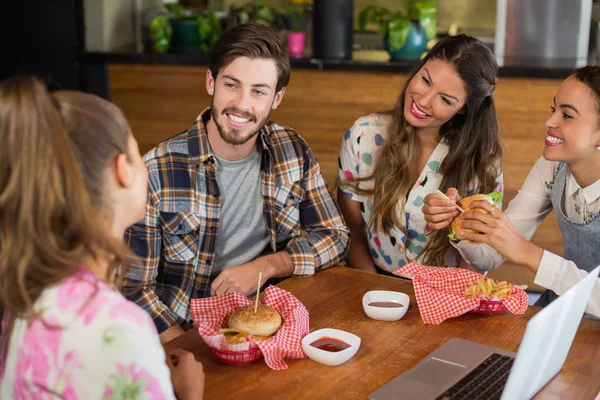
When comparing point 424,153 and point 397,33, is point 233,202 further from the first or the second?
point 397,33

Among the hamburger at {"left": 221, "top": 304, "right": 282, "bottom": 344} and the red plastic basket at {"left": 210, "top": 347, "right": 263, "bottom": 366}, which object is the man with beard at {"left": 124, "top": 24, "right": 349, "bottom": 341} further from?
the red plastic basket at {"left": 210, "top": 347, "right": 263, "bottom": 366}

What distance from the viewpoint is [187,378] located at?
1.38 m

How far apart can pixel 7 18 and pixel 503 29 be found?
2.85 m

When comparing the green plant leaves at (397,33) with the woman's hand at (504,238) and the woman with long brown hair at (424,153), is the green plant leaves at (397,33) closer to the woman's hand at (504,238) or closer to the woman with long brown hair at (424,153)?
the woman with long brown hair at (424,153)

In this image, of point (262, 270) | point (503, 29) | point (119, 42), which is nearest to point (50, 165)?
point (262, 270)

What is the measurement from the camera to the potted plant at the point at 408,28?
13.2 feet

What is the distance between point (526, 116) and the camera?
362cm

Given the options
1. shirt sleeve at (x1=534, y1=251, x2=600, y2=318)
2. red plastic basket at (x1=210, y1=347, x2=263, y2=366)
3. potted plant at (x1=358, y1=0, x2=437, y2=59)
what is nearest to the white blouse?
shirt sleeve at (x1=534, y1=251, x2=600, y2=318)

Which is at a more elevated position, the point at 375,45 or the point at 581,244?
the point at 375,45

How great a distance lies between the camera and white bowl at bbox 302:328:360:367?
154 centimetres

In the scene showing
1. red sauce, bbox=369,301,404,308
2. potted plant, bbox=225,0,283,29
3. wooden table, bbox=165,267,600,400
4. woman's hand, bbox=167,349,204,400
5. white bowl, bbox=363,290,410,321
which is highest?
potted plant, bbox=225,0,283,29

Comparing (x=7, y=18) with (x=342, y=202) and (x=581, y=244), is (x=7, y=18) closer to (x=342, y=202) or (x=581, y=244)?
(x=342, y=202)

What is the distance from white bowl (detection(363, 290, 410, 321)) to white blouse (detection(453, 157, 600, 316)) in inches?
15.1

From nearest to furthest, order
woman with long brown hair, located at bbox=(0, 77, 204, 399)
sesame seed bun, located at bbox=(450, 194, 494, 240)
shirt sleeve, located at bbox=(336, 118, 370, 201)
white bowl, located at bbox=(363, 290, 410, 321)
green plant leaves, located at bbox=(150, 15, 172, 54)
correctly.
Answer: woman with long brown hair, located at bbox=(0, 77, 204, 399) → white bowl, located at bbox=(363, 290, 410, 321) → sesame seed bun, located at bbox=(450, 194, 494, 240) → shirt sleeve, located at bbox=(336, 118, 370, 201) → green plant leaves, located at bbox=(150, 15, 172, 54)
